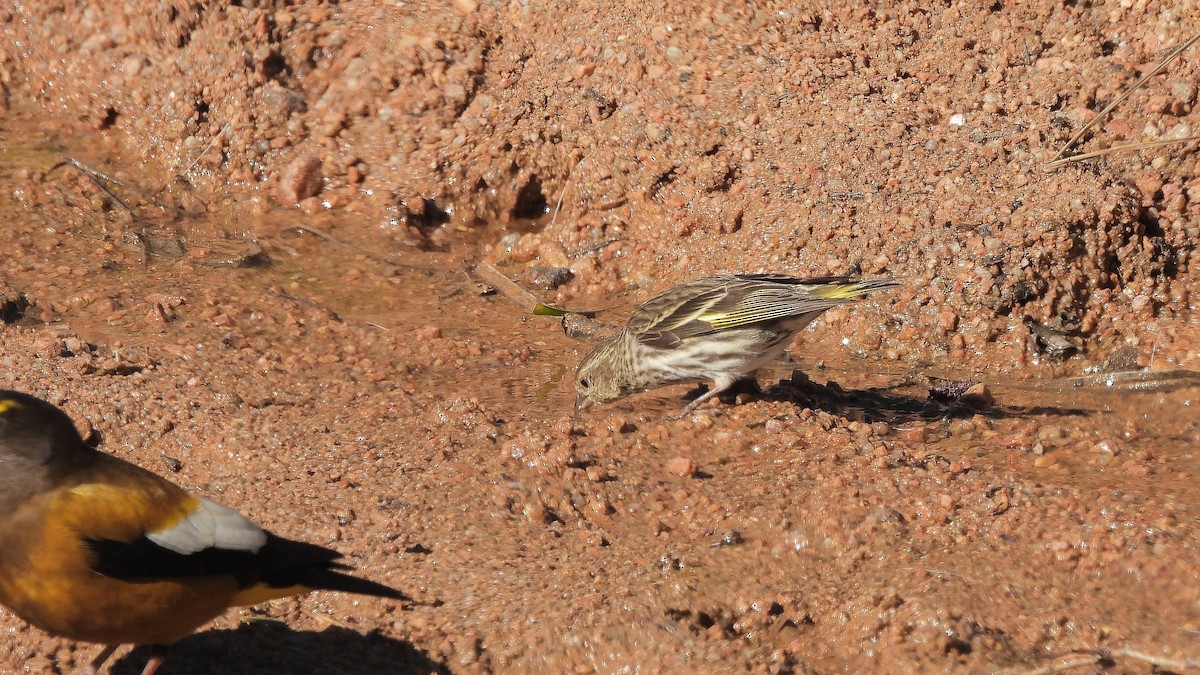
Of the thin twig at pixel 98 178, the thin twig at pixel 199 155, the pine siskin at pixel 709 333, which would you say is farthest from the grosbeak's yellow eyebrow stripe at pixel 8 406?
the thin twig at pixel 199 155

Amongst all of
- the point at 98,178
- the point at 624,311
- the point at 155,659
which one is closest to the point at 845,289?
the point at 624,311

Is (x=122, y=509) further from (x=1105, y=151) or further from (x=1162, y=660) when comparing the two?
(x=1105, y=151)

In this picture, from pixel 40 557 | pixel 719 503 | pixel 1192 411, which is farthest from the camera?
pixel 1192 411

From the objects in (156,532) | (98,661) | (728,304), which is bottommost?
(98,661)

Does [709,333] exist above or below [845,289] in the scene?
below

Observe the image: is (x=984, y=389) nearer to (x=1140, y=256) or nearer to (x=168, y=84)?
(x=1140, y=256)

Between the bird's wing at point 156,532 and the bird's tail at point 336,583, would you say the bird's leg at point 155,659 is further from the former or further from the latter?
the bird's tail at point 336,583

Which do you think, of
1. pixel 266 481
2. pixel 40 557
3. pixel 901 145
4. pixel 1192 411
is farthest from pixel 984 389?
pixel 40 557
